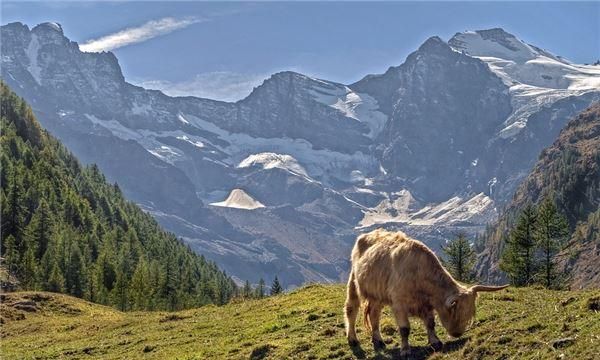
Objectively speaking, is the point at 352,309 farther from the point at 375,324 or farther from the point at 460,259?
the point at 460,259

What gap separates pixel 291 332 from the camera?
30.1 meters

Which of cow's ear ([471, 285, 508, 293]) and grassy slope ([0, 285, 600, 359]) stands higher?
cow's ear ([471, 285, 508, 293])

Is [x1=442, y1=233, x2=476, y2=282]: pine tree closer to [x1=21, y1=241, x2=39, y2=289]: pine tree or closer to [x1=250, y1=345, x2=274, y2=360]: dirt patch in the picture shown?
[x1=250, y1=345, x2=274, y2=360]: dirt patch

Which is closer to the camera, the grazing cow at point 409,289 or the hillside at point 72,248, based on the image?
the grazing cow at point 409,289

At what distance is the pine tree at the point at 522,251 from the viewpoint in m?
75.9

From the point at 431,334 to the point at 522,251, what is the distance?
6322cm

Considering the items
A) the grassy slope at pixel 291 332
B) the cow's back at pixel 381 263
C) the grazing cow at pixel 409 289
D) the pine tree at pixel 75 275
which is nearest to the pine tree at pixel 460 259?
the grassy slope at pixel 291 332

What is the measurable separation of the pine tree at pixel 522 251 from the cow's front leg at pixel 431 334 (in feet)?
185

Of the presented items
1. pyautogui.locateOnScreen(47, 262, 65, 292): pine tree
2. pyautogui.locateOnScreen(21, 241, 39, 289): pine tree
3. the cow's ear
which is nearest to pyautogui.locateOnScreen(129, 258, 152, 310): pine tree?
pyautogui.locateOnScreen(47, 262, 65, 292): pine tree

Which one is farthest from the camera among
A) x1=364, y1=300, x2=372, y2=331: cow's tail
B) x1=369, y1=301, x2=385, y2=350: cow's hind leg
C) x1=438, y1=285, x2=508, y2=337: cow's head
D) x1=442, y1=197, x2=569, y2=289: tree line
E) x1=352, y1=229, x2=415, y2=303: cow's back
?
x1=442, y1=197, x2=569, y2=289: tree line

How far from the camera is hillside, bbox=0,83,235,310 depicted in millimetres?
108562

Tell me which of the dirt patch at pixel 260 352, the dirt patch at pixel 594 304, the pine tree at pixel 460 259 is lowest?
the dirt patch at pixel 260 352

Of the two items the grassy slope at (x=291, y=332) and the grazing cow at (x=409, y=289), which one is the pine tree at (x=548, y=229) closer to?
the grassy slope at (x=291, y=332)

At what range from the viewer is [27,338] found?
47.8 metres
